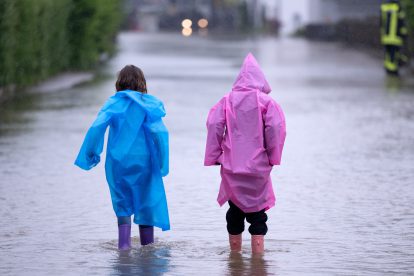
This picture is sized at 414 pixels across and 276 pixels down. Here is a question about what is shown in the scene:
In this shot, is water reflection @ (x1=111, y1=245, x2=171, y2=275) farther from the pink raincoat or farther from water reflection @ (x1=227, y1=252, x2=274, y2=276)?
the pink raincoat

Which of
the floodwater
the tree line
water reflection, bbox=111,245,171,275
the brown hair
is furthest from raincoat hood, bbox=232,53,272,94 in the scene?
the tree line

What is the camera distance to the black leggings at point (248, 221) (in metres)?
7.83

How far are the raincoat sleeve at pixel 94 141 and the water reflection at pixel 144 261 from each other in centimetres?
62

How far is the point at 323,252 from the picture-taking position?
800 centimetres

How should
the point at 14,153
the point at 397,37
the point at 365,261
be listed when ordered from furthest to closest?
the point at 397,37 → the point at 14,153 → the point at 365,261

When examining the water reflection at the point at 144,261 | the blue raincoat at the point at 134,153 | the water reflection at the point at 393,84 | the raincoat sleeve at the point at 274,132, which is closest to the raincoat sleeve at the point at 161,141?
the blue raincoat at the point at 134,153

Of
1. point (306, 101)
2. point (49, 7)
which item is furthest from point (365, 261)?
point (49, 7)

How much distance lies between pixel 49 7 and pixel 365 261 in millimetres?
17342

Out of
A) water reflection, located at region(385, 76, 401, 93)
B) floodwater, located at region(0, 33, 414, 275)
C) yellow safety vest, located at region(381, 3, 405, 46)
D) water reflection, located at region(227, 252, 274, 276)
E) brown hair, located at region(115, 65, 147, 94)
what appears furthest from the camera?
yellow safety vest, located at region(381, 3, 405, 46)

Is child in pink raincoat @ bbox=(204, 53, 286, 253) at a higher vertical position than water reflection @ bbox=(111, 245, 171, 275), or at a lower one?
higher

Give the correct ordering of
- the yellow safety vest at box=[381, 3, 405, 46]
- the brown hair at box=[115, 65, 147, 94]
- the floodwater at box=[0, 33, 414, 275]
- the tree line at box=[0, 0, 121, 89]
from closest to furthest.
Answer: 1. the floodwater at box=[0, 33, 414, 275]
2. the brown hair at box=[115, 65, 147, 94]
3. the tree line at box=[0, 0, 121, 89]
4. the yellow safety vest at box=[381, 3, 405, 46]

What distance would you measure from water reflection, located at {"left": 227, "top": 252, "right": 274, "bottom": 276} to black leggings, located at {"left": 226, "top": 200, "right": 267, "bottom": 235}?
0.50 feet

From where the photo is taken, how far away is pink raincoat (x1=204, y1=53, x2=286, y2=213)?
7742 mm

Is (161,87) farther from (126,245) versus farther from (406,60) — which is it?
(126,245)
